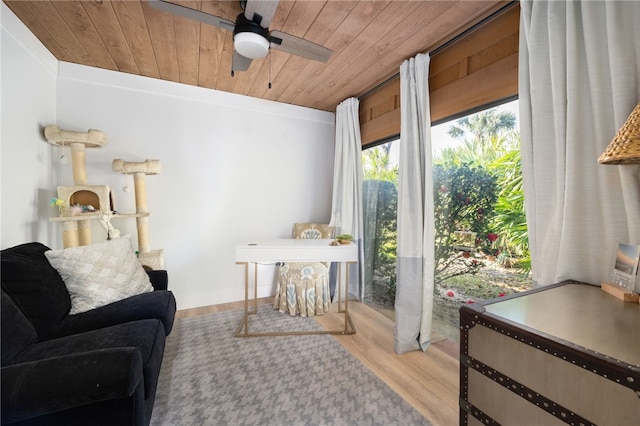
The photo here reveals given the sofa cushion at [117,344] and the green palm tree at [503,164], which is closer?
the sofa cushion at [117,344]

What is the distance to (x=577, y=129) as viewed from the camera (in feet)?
3.98

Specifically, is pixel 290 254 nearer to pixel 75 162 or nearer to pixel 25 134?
pixel 75 162

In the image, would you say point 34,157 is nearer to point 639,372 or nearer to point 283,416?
point 283,416

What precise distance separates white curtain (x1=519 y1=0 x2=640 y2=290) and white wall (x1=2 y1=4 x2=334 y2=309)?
2.48 m

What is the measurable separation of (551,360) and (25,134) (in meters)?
3.24

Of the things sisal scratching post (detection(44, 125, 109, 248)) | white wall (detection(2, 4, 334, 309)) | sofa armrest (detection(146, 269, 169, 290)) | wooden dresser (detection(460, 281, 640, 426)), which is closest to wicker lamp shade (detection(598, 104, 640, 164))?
wooden dresser (detection(460, 281, 640, 426))

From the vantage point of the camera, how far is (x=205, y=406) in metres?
1.55

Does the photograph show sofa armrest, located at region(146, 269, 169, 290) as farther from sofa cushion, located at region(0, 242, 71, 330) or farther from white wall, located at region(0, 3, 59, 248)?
white wall, located at region(0, 3, 59, 248)

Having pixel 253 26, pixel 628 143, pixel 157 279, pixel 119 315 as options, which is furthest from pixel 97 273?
pixel 628 143

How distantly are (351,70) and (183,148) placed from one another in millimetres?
1954

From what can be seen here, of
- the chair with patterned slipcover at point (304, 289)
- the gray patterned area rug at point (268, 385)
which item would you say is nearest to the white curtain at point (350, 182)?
the chair with patterned slipcover at point (304, 289)

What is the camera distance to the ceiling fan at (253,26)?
4.59ft

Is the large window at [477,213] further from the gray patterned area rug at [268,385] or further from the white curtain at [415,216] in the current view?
the gray patterned area rug at [268,385]

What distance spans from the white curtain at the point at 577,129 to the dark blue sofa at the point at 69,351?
6.51ft
